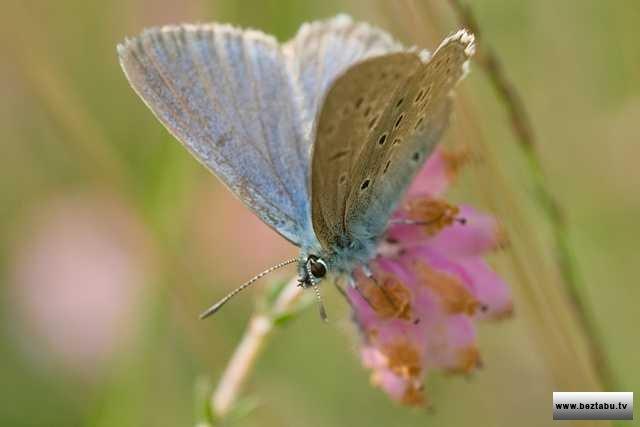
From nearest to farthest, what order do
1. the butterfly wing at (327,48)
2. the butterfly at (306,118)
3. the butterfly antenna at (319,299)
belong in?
the butterfly at (306,118) < the butterfly antenna at (319,299) < the butterfly wing at (327,48)

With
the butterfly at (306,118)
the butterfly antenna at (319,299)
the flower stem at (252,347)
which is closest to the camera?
the butterfly at (306,118)

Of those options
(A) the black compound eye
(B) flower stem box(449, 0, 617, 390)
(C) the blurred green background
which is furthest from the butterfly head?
(C) the blurred green background

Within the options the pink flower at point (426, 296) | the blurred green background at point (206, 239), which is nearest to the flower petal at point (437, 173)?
the pink flower at point (426, 296)

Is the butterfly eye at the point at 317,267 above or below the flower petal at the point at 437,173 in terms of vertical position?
below

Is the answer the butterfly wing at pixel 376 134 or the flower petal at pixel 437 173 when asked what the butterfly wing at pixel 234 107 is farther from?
the flower petal at pixel 437 173

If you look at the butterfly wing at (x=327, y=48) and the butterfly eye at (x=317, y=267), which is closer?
the butterfly eye at (x=317, y=267)

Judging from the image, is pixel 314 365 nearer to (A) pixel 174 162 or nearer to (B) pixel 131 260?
(B) pixel 131 260

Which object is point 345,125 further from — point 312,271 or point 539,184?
point 539,184
